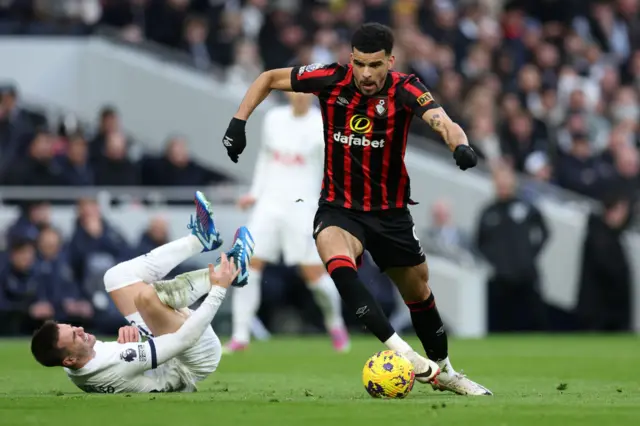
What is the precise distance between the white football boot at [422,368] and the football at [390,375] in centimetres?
4

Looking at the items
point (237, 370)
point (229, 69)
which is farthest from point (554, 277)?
point (237, 370)

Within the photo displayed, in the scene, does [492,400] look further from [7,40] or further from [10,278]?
[7,40]

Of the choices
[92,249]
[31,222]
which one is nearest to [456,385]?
[92,249]

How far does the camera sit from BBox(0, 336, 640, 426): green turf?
24.7 ft

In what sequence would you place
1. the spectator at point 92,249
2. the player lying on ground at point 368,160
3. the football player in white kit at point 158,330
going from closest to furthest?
the football player in white kit at point 158,330 → the player lying on ground at point 368,160 → the spectator at point 92,249

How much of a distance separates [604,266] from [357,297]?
1144cm

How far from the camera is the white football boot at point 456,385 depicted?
9.34 metres

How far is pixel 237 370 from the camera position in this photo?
12398mm

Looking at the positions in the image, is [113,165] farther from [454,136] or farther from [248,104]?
[454,136]

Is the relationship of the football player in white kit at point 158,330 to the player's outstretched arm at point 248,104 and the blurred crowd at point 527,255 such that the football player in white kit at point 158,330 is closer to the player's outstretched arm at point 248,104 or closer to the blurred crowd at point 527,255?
the player's outstretched arm at point 248,104

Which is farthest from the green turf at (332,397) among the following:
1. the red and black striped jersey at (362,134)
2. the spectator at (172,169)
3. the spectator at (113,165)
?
the spectator at (172,169)

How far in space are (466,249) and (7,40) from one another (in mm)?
8154

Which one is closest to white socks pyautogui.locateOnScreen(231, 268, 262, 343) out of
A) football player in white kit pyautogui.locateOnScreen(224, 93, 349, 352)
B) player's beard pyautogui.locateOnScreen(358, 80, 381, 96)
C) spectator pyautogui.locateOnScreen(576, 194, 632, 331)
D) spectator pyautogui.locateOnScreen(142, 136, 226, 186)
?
football player in white kit pyautogui.locateOnScreen(224, 93, 349, 352)

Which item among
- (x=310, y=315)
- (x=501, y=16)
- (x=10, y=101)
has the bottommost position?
(x=310, y=315)
